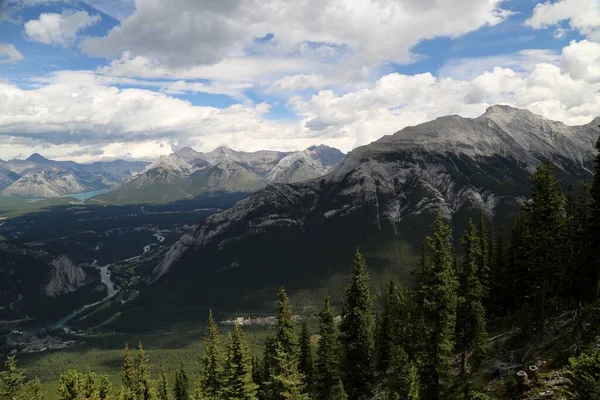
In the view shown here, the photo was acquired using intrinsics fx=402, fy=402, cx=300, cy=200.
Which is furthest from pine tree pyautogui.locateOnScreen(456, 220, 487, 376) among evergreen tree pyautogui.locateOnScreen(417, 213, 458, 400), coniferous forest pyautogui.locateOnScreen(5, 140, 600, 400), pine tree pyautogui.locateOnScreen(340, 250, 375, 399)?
pine tree pyautogui.locateOnScreen(340, 250, 375, 399)

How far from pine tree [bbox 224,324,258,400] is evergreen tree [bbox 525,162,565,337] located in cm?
3553

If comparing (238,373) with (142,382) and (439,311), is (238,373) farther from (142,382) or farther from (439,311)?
(142,382)

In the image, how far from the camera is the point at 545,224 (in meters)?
48.4

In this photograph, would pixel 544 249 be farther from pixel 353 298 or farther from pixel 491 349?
pixel 353 298

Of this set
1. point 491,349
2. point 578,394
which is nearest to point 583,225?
point 491,349

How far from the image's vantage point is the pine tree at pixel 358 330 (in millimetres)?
51250

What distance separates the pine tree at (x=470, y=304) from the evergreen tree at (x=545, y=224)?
674cm

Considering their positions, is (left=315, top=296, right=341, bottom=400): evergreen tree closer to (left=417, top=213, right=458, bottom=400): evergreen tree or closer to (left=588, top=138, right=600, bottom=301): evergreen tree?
(left=417, top=213, right=458, bottom=400): evergreen tree

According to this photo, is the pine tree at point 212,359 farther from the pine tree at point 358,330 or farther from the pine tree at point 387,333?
the pine tree at point 387,333

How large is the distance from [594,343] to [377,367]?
2032 inches

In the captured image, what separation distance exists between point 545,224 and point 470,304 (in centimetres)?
1393

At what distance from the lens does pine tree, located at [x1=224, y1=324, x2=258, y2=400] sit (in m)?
46.8

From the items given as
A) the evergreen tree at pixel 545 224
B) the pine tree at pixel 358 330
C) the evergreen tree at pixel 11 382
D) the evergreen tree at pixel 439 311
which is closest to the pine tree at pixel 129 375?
the evergreen tree at pixel 11 382

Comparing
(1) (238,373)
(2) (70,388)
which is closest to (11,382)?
(2) (70,388)
